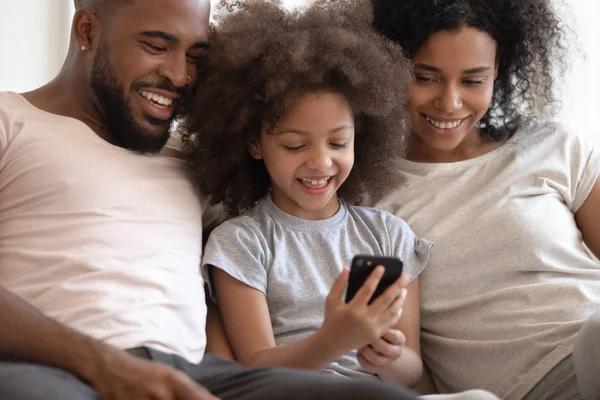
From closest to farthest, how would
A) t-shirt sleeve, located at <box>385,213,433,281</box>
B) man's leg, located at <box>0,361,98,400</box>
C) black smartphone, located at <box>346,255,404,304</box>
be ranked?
man's leg, located at <box>0,361,98,400</box>, black smartphone, located at <box>346,255,404,304</box>, t-shirt sleeve, located at <box>385,213,433,281</box>

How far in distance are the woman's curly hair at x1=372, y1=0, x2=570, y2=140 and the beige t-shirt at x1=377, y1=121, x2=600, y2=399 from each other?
0.12m

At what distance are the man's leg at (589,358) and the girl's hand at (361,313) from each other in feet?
0.98

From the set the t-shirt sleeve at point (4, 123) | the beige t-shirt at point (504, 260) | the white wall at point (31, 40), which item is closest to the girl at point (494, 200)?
the beige t-shirt at point (504, 260)

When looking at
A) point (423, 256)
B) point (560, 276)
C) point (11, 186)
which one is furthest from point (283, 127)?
point (560, 276)

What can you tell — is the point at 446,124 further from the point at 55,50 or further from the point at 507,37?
the point at 55,50

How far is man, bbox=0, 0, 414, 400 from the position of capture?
3.60ft

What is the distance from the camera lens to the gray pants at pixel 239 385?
3.31 ft

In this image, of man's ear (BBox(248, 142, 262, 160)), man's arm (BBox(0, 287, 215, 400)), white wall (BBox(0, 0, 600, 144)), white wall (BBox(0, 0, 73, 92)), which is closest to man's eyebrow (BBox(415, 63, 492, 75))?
man's ear (BBox(248, 142, 262, 160))

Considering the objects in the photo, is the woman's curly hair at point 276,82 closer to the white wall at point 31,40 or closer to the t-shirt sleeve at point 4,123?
the t-shirt sleeve at point 4,123

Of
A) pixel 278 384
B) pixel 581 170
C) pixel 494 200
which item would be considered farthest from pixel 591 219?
pixel 278 384

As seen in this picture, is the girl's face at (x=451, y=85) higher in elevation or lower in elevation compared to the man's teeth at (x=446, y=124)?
higher

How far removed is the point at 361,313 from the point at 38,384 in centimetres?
47

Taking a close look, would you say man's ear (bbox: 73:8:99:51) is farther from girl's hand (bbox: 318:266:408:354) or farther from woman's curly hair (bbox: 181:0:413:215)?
girl's hand (bbox: 318:266:408:354)

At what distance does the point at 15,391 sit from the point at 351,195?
0.86 m
